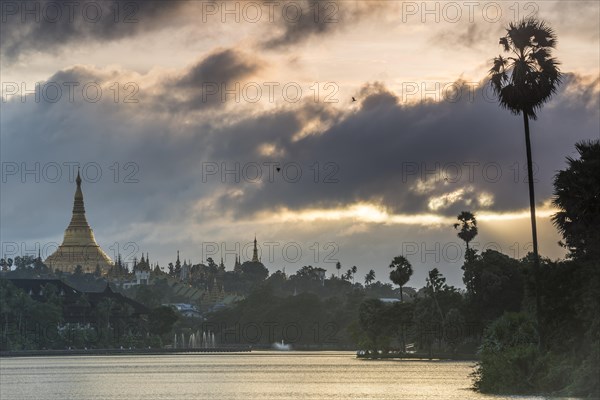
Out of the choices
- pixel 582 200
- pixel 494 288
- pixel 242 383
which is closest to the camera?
pixel 582 200

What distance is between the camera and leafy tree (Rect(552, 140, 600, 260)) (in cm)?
7338

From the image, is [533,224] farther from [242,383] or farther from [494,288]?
[494,288]

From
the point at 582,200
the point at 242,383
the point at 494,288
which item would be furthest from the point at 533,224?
the point at 494,288

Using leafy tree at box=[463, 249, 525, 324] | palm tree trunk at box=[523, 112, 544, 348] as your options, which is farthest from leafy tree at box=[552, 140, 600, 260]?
leafy tree at box=[463, 249, 525, 324]

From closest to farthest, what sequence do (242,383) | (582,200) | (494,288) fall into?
1. (582,200)
2. (242,383)
3. (494,288)

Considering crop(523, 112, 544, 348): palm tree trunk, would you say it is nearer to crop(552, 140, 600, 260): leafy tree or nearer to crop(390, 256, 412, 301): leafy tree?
crop(552, 140, 600, 260): leafy tree

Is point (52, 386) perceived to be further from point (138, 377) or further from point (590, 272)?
point (590, 272)

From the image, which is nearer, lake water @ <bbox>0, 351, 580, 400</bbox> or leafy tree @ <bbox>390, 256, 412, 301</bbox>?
lake water @ <bbox>0, 351, 580, 400</bbox>

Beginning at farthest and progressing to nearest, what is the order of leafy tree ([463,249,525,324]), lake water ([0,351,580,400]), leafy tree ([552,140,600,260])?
leafy tree ([463,249,525,324]) → lake water ([0,351,580,400]) → leafy tree ([552,140,600,260])

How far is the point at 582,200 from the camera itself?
73.6 metres

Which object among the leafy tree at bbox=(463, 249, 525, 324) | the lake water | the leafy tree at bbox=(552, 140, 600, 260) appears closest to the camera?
the leafy tree at bbox=(552, 140, 600, 260)

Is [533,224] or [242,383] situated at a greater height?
[533,224]

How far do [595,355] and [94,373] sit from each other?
308 ft

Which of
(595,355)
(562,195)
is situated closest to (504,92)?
(562,195)
